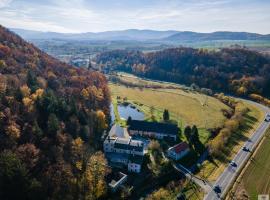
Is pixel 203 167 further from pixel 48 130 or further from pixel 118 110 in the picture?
pixel 118 110

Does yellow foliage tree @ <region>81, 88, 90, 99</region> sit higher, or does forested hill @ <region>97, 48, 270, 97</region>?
yellow foliage tree @ <region>81, 88, 90, 99</region>

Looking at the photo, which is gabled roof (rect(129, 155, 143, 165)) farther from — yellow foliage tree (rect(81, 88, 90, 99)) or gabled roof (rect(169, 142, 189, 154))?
yellow foliage tree (rect(81, 88, 90, 99))

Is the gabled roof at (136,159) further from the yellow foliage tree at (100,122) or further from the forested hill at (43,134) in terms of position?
the yellow foliage tree at (100,122)

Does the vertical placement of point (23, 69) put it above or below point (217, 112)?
above

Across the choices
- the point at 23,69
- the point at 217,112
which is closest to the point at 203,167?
the point at 217,112

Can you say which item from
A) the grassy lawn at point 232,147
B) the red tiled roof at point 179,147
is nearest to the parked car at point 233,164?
the grassy lawn at point 232,147

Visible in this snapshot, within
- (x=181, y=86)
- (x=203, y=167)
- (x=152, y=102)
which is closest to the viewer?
(x=203, y=167)

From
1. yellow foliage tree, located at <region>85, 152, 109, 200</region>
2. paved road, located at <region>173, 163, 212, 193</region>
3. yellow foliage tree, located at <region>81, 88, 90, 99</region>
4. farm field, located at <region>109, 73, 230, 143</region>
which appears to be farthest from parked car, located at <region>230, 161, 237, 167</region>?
yellow foliage tree, located at <region>81, 88, 90, 99</region>
